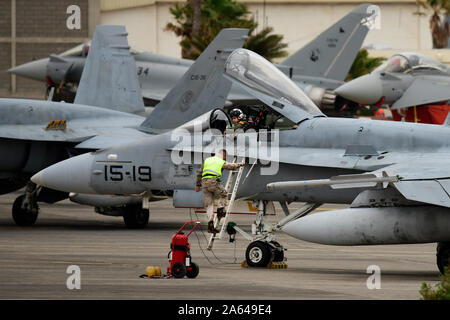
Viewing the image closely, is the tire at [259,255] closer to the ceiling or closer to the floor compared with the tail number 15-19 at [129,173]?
closer to the floor

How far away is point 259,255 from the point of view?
571 inches

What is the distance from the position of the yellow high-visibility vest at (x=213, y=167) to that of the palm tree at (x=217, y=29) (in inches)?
1392

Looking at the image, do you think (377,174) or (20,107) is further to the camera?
(20,107)

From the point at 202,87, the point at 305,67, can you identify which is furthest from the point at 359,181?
the point at 305,67

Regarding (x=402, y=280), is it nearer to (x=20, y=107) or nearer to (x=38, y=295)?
(x=38, y=295)

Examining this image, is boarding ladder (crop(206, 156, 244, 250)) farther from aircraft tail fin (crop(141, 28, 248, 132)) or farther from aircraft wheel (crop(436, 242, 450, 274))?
aircraft tail fin (crop(141, 28, 248, 132))

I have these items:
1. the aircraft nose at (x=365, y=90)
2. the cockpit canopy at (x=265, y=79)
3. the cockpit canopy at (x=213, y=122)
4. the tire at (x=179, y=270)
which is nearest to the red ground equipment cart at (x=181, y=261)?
the tire at (x=179, y=270)

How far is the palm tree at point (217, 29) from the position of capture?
51219 millimetres

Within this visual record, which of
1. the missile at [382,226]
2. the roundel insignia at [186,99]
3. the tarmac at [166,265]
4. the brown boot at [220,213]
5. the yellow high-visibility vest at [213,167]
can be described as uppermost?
the roundel insignia at [186,99]

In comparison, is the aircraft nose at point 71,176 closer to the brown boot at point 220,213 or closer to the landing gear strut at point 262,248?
the brown boot at point 220,213

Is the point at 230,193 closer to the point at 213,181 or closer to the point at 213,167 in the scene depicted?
the point at 213,181
